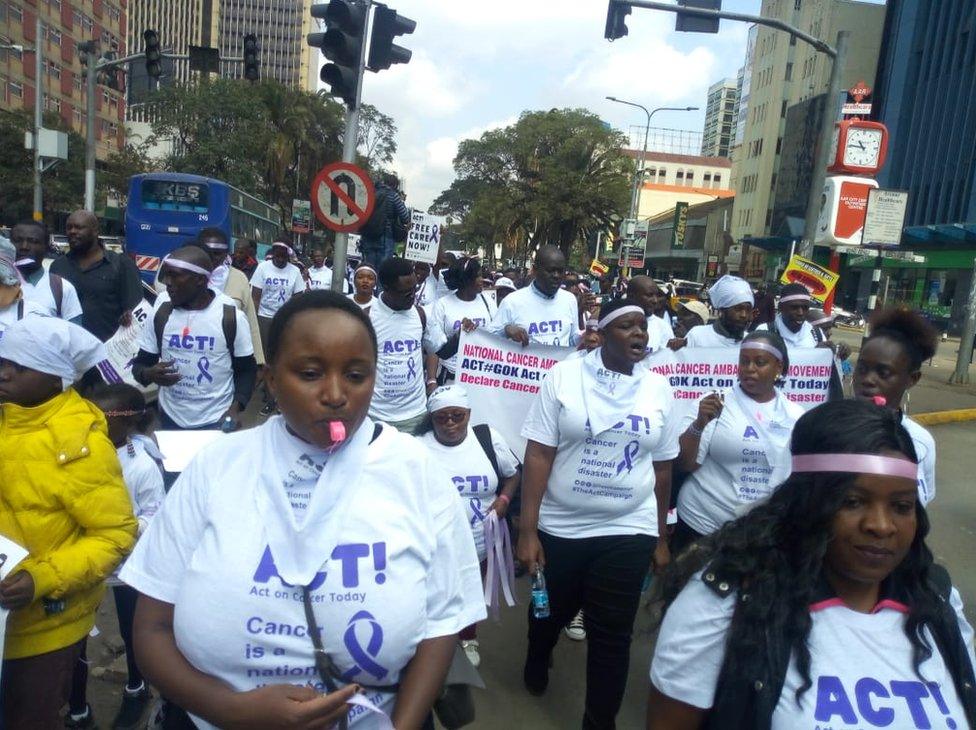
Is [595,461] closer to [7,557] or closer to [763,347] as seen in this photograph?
[763,347]

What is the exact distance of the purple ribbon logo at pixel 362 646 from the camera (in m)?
1.72

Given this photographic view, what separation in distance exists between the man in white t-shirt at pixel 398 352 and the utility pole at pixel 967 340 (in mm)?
12727

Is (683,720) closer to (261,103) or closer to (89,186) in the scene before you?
(89,186)

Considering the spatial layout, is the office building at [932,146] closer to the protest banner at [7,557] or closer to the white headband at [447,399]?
the white headband at [447,399]

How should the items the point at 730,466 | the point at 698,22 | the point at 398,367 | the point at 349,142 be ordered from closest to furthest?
the point at 730,466 < the point at 398,367 < the point at 349,142 < the point at 698,22

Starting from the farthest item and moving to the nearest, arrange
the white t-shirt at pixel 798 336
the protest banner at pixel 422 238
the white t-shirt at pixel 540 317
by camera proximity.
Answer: the protest banner at pixel 422 238 < the white t-shirt at pixel 540 317 < the white t-shirt at pixel 798 336

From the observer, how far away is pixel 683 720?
1.87 meters

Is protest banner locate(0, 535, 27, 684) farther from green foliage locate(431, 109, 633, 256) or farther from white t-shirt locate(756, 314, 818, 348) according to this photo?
green foliage locate(431, 109, 633, 256)

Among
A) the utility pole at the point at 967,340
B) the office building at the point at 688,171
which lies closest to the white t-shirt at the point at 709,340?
the utility pole at the point at 967,340

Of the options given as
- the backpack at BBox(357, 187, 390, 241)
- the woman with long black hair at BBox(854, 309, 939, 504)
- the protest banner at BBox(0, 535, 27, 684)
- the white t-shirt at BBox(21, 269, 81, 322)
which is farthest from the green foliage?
the protest banner at BBox(0, 535, 27, 684)

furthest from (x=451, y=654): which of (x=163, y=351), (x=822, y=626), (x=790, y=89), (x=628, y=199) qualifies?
(x=790, y=89)

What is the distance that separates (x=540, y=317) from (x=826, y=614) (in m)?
4.42

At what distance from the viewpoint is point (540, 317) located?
6.16 m

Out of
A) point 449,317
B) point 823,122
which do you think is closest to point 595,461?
point 449,317
